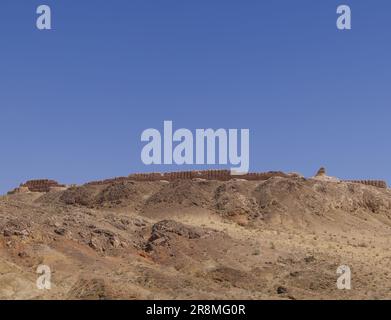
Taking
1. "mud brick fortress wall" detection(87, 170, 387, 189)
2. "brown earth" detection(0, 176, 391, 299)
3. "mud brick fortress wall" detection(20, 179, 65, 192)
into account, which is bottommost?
"brown earth" detection(0, 176, 391, 299)

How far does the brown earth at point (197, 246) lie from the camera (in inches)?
886

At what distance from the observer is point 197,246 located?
28938 mm

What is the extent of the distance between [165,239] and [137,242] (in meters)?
1.25

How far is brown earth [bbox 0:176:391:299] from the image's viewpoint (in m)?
22.5

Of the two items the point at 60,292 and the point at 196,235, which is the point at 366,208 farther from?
the point at 60,292

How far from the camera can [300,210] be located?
4509 cm

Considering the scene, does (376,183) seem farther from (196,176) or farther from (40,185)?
(40,185)

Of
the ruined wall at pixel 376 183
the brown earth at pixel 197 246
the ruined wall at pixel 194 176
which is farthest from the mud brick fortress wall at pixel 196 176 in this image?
the ruined wall at pixel 376 183
